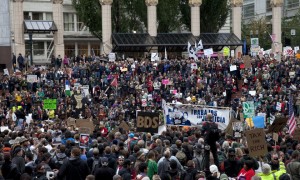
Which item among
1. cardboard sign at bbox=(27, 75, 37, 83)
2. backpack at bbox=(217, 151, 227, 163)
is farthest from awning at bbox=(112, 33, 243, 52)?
backpack at bbox=(217, 151, 227, 163)

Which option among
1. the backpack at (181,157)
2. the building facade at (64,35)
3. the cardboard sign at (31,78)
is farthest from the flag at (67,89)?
the building facade at (64,35)

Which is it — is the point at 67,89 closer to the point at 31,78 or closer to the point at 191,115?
the point at 31,78

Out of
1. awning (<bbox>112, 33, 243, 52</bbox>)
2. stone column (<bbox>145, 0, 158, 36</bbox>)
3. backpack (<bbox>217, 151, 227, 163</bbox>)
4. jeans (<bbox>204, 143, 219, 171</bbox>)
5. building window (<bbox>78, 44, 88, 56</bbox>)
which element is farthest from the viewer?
building window (<bbox>78, 44, 88, 56</bbox>)

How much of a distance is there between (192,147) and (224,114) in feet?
22.7

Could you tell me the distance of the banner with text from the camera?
75.3 ft

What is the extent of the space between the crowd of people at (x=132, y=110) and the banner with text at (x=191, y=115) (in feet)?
3.07

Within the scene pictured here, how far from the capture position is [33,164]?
1438 cm

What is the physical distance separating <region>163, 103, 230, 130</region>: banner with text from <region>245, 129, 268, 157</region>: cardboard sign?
7416mm

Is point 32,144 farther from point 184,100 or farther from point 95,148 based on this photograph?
point 184,100

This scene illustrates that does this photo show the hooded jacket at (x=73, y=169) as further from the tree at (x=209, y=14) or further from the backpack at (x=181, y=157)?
the tree at (x=209, y=14)

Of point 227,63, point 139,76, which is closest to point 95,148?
point 139,76

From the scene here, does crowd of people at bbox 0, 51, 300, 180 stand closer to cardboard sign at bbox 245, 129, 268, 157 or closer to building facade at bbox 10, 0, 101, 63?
cardboard sign at bbox 245, 129, 268, 157

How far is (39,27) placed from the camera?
174ft

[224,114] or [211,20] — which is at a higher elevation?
→ [211,20]
